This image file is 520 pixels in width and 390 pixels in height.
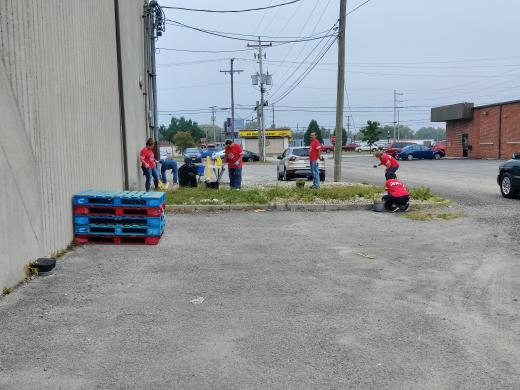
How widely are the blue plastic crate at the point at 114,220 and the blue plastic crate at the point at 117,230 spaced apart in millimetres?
66

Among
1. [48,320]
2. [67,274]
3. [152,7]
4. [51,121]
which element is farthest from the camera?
[152,7]

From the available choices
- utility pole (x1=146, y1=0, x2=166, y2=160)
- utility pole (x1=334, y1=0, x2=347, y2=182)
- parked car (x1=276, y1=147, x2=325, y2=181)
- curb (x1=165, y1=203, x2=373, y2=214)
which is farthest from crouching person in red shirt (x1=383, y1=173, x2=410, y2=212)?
utility pole (x1=146, y1=0, x2=166, y2=160)

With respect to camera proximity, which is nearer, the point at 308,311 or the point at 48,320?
the point at 48,320

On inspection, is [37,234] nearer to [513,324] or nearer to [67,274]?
[67,274]

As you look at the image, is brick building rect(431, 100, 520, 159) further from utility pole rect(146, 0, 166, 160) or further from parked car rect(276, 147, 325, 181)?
utility pole rect(146, 0, 166, 160)

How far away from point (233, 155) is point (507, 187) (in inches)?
320

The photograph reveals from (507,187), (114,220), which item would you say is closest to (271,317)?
(114,220)

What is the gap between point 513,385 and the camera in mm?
3762

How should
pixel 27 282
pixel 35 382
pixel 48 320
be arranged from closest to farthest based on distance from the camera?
pixel 35 382 < pixel 48 320 < pixel 27 282

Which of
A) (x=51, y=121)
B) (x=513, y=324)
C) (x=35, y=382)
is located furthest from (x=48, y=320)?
(x=513, y=324)

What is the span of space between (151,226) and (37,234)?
7.10 feet

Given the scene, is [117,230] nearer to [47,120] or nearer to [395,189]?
[47,120]

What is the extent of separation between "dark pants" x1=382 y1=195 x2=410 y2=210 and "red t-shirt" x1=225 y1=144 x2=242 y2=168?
542 centimetres

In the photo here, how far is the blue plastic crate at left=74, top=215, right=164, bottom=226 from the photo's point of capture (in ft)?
27.7
